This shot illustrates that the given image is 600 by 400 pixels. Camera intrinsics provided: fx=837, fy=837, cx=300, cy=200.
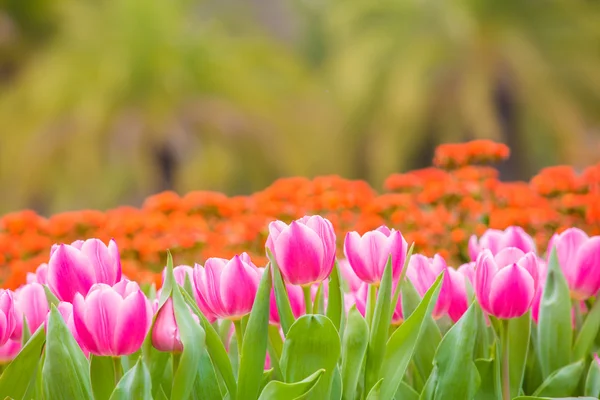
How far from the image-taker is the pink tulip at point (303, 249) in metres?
0.74

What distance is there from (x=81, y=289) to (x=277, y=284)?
18 cm

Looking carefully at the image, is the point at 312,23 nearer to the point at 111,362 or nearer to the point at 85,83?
the point at 85,83

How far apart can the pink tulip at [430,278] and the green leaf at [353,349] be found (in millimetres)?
146

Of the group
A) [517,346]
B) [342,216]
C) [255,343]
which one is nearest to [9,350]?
[255,343]

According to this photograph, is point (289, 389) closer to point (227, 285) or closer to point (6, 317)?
point (227, 285)

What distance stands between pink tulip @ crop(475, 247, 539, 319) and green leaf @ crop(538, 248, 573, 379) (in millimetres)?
59

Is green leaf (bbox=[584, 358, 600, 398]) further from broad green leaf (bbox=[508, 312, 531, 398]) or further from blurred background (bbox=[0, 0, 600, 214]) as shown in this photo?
blurred background (bbox=[0, 0, 600, 214])

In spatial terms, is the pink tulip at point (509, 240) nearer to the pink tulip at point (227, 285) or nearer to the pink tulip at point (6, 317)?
the pink tulip at point (227, 285)

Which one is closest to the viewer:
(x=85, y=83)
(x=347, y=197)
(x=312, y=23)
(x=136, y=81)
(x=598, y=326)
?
(x=598, y=326)

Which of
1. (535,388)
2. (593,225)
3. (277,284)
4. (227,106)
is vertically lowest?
(535,388)

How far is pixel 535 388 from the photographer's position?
3.00 feet

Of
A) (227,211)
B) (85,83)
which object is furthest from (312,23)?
(227,211)

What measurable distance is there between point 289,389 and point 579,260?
1.24 feet

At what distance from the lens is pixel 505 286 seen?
76 cm
